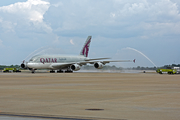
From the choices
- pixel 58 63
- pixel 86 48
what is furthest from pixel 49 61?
pixel 86 48

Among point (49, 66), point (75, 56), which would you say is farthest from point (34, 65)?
point (75, 56)

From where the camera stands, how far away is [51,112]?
1390 cm

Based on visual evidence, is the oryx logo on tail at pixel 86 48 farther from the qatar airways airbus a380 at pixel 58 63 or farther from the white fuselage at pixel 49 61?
the white fuselage at pixel 49 61

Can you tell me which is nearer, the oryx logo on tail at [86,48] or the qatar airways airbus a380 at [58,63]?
the qatar airways airbus a380 at [58,63]

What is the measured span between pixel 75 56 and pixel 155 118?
88.1 meters

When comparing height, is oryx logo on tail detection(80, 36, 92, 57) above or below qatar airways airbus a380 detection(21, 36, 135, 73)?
above

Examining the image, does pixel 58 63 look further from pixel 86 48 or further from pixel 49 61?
pixel 86 48

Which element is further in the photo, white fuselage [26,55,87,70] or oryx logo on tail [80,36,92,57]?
oryx logo on tail [80,36,92,57]

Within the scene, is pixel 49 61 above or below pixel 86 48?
below

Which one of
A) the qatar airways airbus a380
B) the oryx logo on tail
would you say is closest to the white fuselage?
the qatar airways airbus a380

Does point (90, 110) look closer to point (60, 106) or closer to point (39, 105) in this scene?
point (60, 106)

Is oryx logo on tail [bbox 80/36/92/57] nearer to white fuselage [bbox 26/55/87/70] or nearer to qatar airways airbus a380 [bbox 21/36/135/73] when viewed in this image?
qatar airways airbus a380 [bbox 21/36/135/73]

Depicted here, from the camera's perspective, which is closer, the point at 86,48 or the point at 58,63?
the point at 58,63

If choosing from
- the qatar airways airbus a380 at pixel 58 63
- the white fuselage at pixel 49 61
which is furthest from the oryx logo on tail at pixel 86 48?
the white fuselage at pixel 49 61
